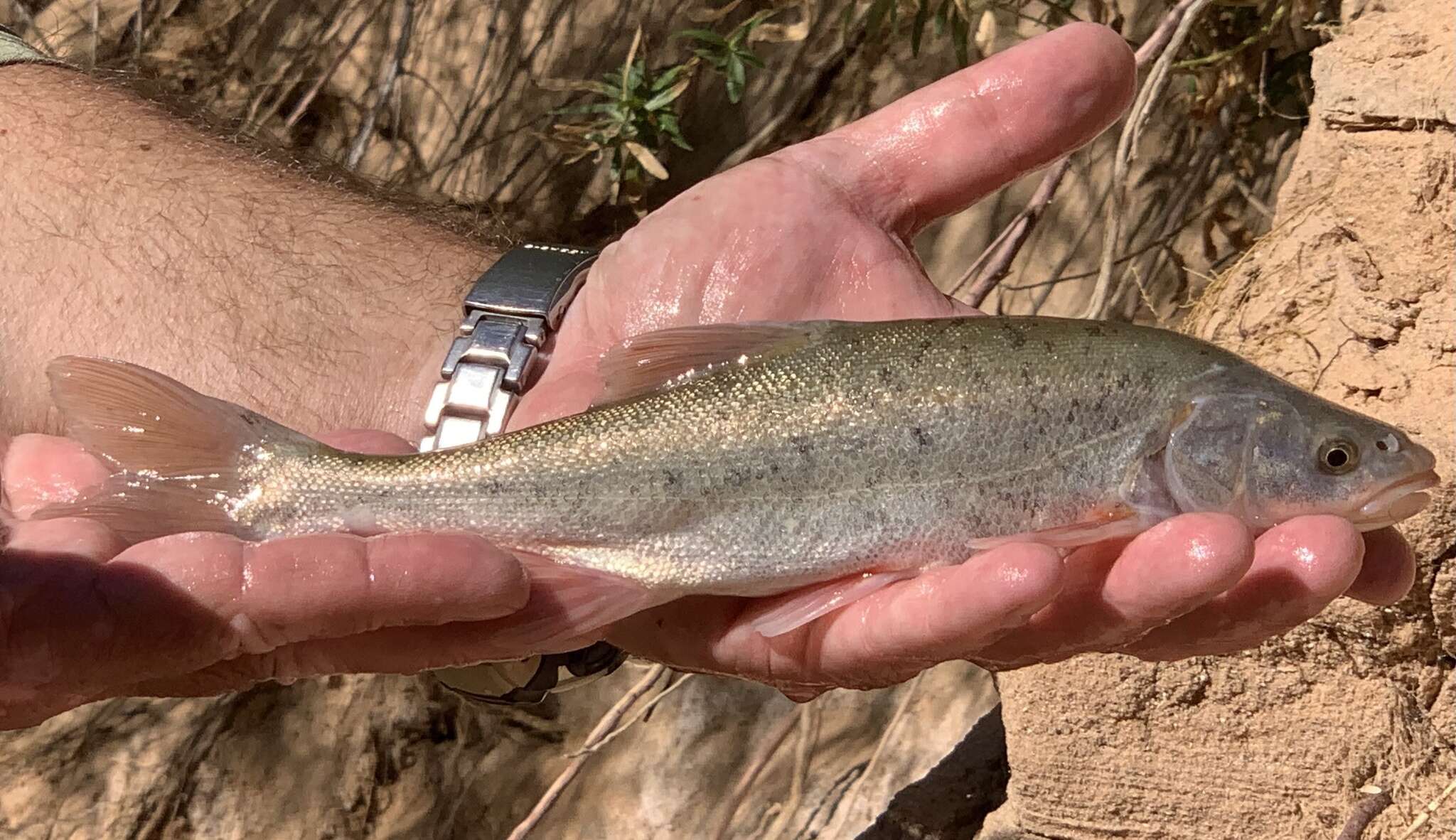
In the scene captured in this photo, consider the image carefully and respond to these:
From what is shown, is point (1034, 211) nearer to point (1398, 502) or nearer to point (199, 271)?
point (1398, 502)

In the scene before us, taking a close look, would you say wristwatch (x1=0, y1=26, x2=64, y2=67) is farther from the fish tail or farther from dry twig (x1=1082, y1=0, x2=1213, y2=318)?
dry twig (x1=1082, y1=0, x2=1213, y2=318)

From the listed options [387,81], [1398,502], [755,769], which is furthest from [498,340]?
[387,81]

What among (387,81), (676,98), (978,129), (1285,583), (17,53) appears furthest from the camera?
(387,81)

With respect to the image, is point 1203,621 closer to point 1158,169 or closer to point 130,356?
point 130,356

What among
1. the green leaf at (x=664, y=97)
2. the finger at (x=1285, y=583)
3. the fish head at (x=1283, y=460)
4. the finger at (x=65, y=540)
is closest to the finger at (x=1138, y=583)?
the finger at (x=1285, y=583)

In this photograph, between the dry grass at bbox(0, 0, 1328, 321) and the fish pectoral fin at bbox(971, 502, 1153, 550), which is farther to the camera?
the dry grass at bbox(0, 0, 1328, 321)

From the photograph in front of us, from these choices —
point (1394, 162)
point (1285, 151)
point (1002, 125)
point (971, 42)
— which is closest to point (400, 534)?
point (1002, 125)

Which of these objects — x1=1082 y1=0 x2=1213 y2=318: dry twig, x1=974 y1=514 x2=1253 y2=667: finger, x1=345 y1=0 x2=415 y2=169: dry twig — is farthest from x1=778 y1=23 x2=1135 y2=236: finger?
x1=345 y1=0 x2=415 y2=169: dry twig
